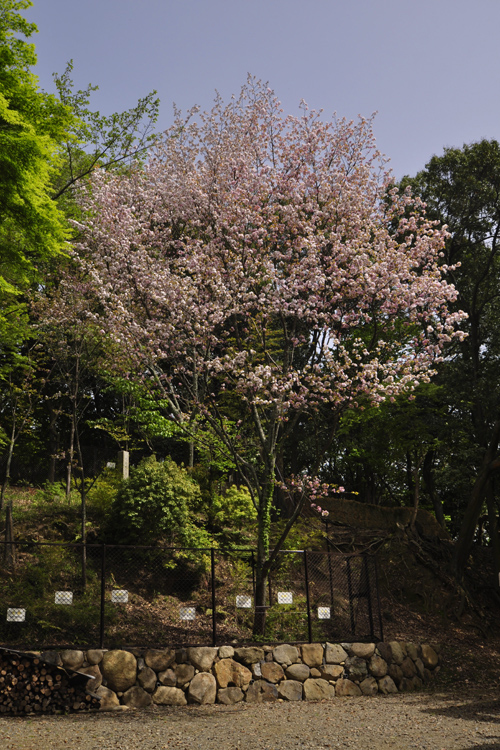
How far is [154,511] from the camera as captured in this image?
1121 cm

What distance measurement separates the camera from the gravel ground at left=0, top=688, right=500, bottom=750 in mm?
5980

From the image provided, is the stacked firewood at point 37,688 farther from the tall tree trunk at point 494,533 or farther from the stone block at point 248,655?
the tall tree trunk at point 494,533

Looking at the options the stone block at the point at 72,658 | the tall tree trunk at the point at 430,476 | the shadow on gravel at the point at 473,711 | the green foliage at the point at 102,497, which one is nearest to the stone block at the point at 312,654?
the shadow on gravel at the point at 473,711

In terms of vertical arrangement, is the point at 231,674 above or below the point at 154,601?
below

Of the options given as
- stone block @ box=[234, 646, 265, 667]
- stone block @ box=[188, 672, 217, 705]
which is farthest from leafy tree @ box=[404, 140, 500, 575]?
stone block @ box=[188, 672, 217, 705]

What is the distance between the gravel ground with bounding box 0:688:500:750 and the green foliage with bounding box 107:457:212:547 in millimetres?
3621

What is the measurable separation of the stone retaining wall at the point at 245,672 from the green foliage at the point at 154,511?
2864mm

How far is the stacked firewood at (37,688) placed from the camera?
287 inches

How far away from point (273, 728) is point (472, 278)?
14.5 meters

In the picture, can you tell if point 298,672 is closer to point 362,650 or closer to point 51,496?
point 362,650

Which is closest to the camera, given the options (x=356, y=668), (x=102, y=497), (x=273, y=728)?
(x=273, y=728)

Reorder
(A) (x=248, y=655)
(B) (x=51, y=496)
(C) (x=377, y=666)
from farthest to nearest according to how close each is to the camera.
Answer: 1. (B) (x=51, y=496)
2. (C) (x=377, y=666)
3. (A) (x=248, y=655)

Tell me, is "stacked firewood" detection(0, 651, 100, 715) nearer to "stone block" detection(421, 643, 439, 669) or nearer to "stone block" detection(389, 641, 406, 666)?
"stone block" detection(389, 641, 406, 666)

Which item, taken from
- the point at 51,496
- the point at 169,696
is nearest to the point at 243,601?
the point at 169,696
